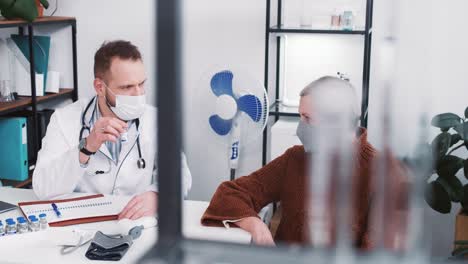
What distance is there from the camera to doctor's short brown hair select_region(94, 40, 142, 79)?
239cm

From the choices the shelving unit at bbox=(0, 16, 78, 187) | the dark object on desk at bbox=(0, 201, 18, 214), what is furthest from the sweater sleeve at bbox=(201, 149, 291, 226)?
the shelving unit at bbox=(0, 16, 78, 187)

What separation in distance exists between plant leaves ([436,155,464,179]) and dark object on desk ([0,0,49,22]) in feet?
7.07

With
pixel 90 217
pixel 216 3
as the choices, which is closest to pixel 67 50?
pixel 216 3

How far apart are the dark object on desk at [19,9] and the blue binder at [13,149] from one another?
53 cm

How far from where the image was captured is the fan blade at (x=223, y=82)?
9.34 feet

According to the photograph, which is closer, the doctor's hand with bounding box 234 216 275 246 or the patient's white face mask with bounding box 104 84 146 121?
the doctor's hand with bounding box 234 216 275 246

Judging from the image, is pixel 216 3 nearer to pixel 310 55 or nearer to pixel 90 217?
pixel 310 55

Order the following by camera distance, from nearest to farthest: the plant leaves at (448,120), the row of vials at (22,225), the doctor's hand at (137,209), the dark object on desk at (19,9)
Result: the row of vials at (22,225) → the doctor's hand at (137,209) → the plant leaves at (448,120) → the dark object on desk at (19,9)

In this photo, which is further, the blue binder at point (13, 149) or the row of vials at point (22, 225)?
the blue binder at point (13, 149)

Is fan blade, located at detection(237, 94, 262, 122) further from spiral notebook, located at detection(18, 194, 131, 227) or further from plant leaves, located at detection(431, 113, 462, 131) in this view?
spiral notebook, located at detection(18, 194, 131, 227)

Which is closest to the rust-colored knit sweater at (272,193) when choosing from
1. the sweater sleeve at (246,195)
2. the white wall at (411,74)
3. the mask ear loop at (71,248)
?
the sweater sleeve at (246,195)

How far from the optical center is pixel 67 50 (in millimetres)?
3643

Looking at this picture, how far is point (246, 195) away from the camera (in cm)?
207

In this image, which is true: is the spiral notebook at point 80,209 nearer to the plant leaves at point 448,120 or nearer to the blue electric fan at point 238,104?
the blue electric fan at point 238,104
